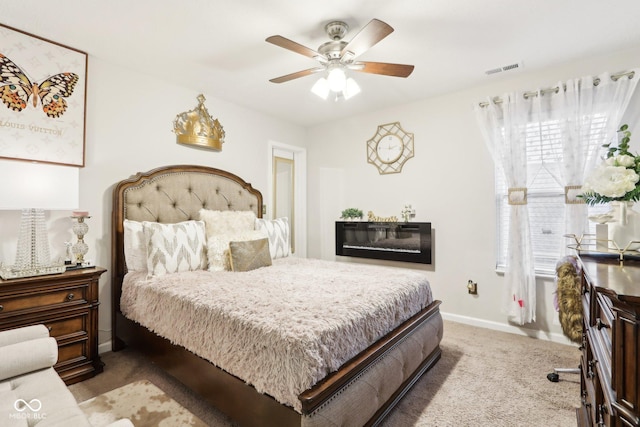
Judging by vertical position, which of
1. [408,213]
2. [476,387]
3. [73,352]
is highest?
[408,213]

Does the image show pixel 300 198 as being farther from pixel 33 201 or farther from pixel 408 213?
pixel 33 201

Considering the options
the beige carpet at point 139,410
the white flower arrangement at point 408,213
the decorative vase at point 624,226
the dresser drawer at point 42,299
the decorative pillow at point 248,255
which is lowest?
the beige carpet at point 139,410

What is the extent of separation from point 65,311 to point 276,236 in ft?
6.07

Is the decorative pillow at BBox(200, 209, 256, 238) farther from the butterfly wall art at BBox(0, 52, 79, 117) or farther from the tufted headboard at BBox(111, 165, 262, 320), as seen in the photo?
the butterfly wall art at BBox(0, 52, 79, 117)

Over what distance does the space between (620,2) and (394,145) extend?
2202 millimetres

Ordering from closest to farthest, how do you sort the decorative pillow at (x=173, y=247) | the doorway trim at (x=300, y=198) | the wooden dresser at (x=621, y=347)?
the wooden dresser at (x=621, y=347) → the decorative pillow at (x=173, y=247) → the doorway trim at (x=300, y=198)

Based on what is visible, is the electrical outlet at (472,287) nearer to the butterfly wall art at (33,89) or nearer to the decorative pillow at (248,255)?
the decorative pillow at (248,255)

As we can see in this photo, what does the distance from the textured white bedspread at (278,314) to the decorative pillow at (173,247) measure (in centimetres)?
12

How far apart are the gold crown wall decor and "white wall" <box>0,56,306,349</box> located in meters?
0.06

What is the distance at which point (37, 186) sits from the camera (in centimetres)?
213

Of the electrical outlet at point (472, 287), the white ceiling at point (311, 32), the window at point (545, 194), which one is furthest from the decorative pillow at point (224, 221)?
the window at point (545, 194)

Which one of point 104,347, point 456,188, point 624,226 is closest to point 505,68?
point 456,188

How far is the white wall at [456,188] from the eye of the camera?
→ 291cm

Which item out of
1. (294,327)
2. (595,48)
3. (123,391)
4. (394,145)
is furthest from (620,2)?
(123,391)
